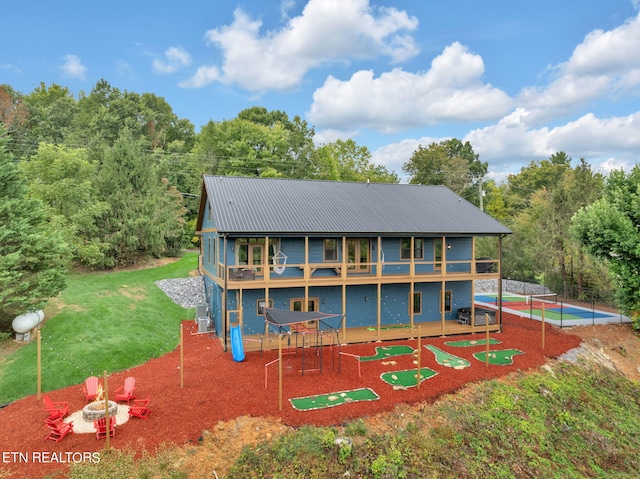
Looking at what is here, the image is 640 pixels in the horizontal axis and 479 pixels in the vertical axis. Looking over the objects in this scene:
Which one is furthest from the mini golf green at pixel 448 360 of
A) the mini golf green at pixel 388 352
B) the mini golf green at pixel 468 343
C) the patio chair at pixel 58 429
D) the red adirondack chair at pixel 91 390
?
the patio chair at pixel 58 429

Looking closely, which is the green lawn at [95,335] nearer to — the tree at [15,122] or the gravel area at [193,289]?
the gravel area at [193,289]

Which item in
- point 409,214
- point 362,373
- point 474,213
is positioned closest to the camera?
point 362,373

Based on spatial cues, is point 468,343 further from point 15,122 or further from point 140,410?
point 15,122

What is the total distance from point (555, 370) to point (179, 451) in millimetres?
13216

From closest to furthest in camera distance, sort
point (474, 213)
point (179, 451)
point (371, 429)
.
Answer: point (179, 451) → point (371, 429) → point (474, 213)

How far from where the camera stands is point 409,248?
19.9m

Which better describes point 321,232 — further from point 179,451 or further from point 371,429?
point 179,451

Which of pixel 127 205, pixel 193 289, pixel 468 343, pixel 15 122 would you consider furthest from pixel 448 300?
pixel 15 122

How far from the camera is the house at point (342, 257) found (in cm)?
1661

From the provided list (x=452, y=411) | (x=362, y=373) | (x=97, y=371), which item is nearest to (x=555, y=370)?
(x=452, y=411)

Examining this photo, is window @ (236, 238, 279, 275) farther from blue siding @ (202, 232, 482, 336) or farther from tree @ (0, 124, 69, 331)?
tree @ (0, 124, 69, 331)

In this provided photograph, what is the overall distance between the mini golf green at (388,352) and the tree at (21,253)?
497 inches

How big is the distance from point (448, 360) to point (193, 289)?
16660 millimetres

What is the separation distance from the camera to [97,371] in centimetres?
1379
